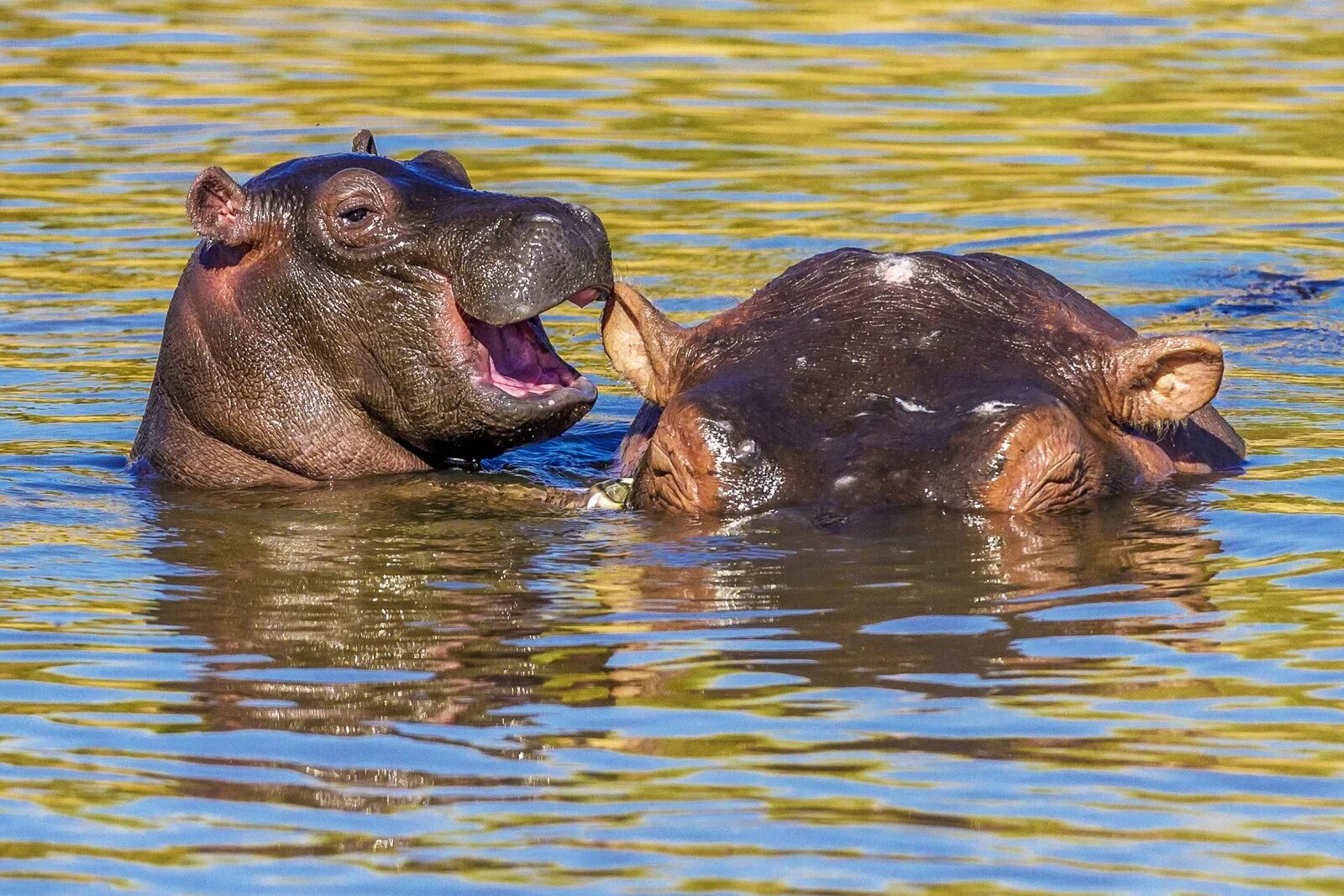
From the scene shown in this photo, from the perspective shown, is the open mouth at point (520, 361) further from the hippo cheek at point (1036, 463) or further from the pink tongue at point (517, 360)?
the hippo cheek at point (1036, 463)

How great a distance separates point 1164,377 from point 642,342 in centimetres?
→ 181

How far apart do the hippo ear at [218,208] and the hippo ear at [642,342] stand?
1387 mm

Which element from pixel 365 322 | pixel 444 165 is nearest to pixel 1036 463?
pixel 365 322

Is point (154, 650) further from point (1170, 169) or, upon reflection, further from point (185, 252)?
point (1170, 169)

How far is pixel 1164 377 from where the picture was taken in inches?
314

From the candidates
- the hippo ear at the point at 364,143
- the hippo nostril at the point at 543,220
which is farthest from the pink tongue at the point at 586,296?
the hippo ear at the point at 364,143

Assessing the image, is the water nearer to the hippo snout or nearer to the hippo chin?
the hippo chin

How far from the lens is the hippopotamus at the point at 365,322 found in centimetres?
834

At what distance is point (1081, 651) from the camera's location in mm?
6137

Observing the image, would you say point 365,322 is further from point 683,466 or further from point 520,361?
point 683,466

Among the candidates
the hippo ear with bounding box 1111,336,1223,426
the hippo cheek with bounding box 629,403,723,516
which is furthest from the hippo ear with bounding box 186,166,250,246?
the hippo ear with bounding box 1111,336,1223,426

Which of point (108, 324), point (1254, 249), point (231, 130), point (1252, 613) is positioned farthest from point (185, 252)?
point (1252, 613)

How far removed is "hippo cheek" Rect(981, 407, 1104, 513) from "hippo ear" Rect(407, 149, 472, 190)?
2.66 meters

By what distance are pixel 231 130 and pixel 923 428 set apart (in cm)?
1085
